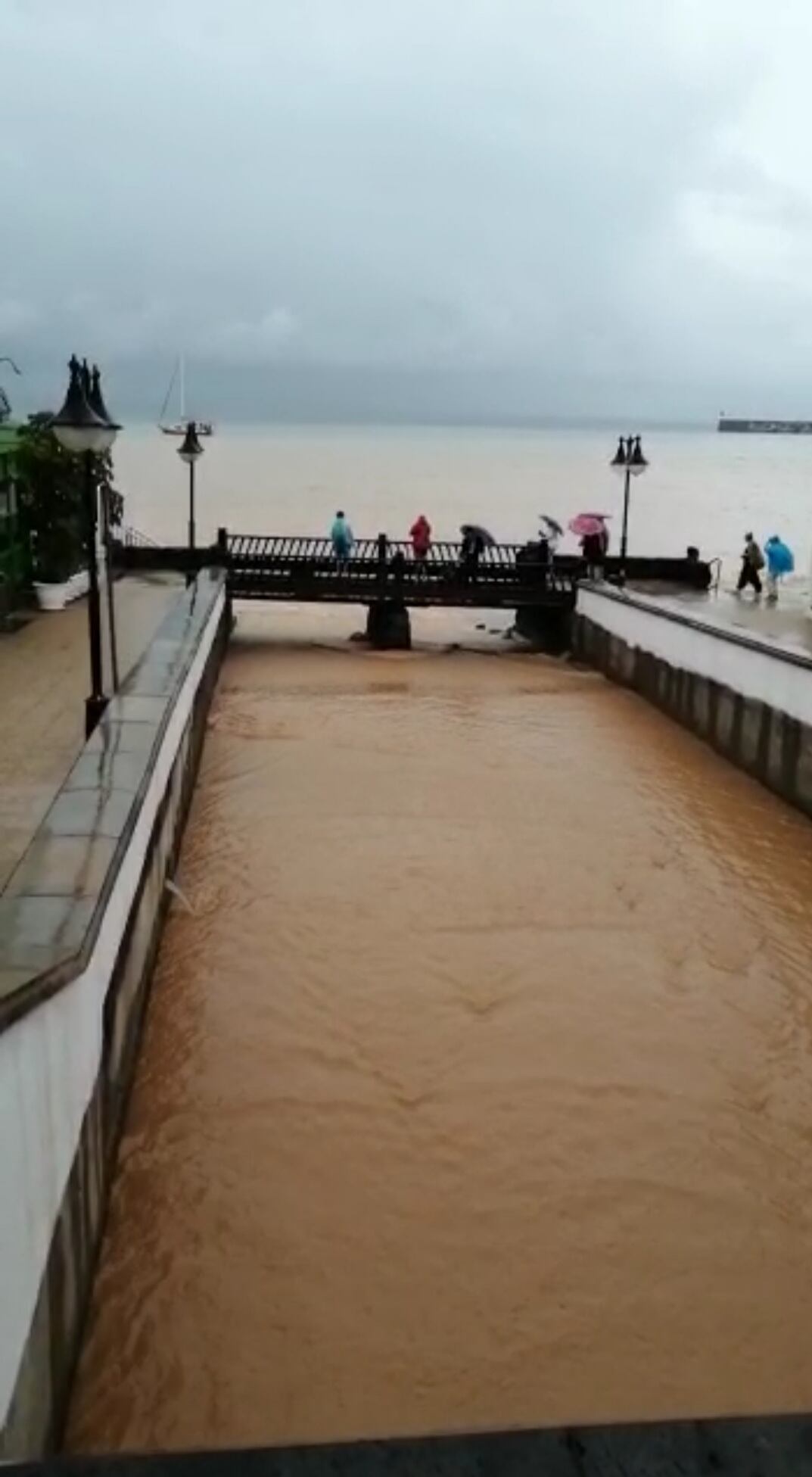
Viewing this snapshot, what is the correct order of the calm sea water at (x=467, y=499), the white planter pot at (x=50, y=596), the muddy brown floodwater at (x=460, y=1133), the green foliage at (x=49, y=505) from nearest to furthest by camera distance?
the muddy brown floodwater at (x=460, y=1133) → the white planter pot at (x=50, y=596) → the green foliage at (x=49, y=505) → the calm sea water at (x=467, y=499)

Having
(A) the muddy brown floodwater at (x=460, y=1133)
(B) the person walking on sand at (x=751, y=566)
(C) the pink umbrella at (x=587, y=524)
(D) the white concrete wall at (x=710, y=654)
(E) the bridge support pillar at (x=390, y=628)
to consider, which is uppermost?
(C) the pink umbrella at (x=587, y=524)

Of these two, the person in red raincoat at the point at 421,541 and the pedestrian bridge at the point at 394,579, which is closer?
the pedestrian bridge at the point at 394,579

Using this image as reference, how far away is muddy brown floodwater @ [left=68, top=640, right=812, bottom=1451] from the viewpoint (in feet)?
17.4

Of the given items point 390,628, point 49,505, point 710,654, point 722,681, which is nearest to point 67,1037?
point 722,681

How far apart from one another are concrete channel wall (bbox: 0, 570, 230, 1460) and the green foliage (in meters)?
12.4

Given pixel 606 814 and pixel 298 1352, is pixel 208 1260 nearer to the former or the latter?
pixel 298 1352

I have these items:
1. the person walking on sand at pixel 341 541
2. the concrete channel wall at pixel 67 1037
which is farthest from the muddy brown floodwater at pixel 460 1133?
the person walking on sand at pixel 341 541

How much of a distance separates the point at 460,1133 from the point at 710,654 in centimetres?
1110

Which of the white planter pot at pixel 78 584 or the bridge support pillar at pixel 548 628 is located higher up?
the white planter pot at pixel 78 584

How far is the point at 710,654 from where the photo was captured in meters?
16.9

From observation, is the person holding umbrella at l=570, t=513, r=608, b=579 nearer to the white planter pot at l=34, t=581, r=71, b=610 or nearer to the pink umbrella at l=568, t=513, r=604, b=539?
A: the pink umbrella at l=568, t=513, r=604, b=539

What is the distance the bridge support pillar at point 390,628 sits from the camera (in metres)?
25.3

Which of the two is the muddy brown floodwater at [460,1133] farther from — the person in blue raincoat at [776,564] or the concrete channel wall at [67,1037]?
the person in blue raincoat at [776,564]

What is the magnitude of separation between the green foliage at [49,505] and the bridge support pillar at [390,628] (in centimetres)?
649
